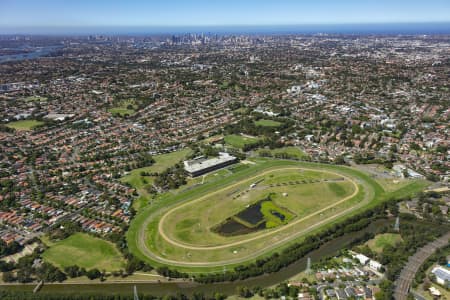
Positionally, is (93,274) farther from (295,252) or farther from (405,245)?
(405,245)

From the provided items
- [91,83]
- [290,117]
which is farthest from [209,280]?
[91,83]

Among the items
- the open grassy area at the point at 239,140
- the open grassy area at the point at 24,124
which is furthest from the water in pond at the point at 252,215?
the open grassy area at the point at 24,124

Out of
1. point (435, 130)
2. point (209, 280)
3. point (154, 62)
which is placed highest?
point (154, 62)

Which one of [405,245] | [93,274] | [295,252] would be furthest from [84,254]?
[405,245]

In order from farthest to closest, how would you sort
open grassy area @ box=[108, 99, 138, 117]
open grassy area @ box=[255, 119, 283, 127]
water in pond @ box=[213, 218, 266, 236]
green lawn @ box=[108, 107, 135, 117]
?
open grassy area @ box=[108, 99, 138, 117], green lawn @ box=[108, 107, 135, 117], open grassy area @ box=[255, 119, 283, 127], water in pond @ box=[213, 218, 266, 236]

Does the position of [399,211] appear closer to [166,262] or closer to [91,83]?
[166,262]

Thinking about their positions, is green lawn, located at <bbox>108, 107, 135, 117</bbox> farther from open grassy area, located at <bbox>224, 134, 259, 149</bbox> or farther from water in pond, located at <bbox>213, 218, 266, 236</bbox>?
water in pond, located at <bbox>213, 218, 266, 236</bbox>

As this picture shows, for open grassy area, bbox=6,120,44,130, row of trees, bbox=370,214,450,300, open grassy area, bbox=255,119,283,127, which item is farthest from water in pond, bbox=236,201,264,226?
open grassy area, bbox=6,120,44,130
